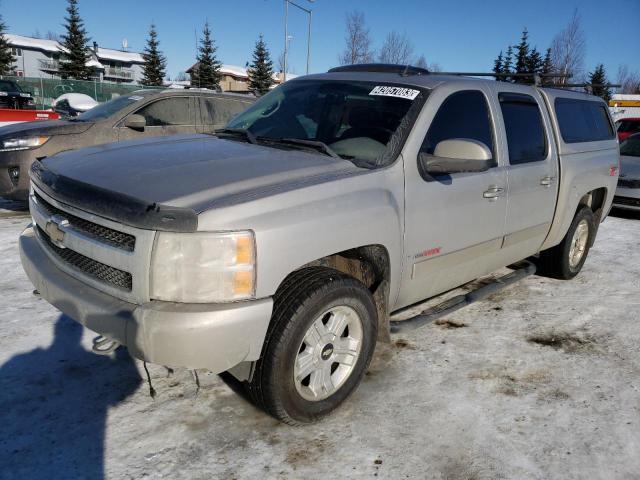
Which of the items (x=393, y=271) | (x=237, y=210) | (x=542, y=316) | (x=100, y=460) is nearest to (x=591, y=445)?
(x=393, y=271)

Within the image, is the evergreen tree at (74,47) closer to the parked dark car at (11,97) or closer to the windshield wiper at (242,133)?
the parked dark car at (11,97)

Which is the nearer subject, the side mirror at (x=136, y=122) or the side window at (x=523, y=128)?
the side window at (x=523, y=128)

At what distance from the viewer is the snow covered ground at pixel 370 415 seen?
2445mm

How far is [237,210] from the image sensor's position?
7.32 feet

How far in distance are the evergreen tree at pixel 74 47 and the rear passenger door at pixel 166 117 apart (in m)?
41.6

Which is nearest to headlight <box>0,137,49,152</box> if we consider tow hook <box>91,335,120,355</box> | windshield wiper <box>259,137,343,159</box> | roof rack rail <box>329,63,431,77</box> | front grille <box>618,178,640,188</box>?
roof rack rail <box>329,63,431,77</box>

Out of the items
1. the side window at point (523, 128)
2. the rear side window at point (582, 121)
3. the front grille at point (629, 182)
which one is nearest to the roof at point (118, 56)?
the front grille at point (629, 182)

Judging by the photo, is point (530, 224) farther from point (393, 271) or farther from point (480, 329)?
point (393, 271)

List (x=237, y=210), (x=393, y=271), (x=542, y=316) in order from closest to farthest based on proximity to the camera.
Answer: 1. (x=237, y=210)
2. (x=393, y=271)
3. (x=542, y=316)

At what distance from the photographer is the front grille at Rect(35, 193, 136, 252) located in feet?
7.49

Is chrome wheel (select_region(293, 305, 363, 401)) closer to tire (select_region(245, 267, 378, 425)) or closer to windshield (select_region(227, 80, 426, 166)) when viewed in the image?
tire (select_region(245, 267, 378, 425))

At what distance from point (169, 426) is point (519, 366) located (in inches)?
Answer: 89.3

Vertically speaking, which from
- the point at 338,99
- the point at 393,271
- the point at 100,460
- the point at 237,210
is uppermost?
the point at 338,99

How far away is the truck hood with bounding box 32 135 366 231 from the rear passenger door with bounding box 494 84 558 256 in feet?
5.27
